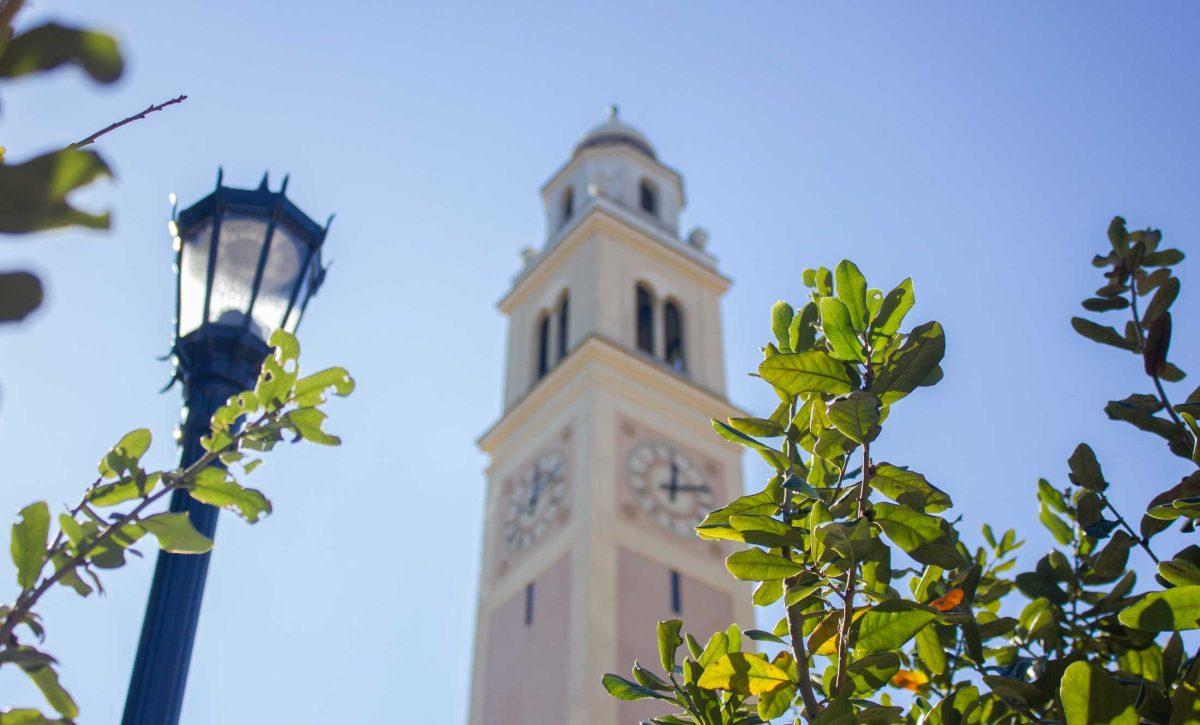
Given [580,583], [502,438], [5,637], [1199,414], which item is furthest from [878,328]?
[502,438]

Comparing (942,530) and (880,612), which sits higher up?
(942,530)

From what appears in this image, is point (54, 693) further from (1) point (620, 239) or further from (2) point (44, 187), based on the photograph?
(1) point (620, 239)

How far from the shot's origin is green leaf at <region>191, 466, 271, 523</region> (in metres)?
1.96

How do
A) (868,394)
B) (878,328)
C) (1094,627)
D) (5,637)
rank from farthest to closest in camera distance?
1. (1094,627)
2. (878,328)
3. (868,394)
4. (5,637)

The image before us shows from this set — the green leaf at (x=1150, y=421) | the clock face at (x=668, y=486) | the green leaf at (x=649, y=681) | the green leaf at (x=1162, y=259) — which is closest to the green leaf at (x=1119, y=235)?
the green leaf at (x=1162, y=259)

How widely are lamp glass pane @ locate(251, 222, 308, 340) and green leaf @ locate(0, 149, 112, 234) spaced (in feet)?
9.24

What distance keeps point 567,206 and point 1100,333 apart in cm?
→ 2485

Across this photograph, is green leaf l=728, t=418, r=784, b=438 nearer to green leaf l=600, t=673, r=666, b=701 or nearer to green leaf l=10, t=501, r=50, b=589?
green leaf l=600, t=673, r=666, b=701

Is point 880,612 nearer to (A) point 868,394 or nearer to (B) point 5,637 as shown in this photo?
(A) point 868,394

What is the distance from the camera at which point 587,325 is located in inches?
870

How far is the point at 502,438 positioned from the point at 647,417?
3.08 meters

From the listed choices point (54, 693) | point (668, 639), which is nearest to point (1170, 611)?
point (668, 639)

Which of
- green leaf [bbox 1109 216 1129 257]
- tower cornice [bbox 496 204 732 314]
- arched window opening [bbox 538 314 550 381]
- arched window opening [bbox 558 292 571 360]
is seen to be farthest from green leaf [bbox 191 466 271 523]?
tower cornice [bbox 496 204 732 314]

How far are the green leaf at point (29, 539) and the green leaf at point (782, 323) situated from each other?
132 cm
